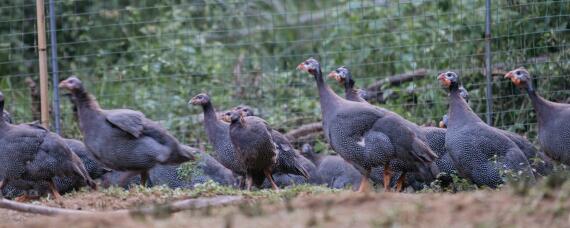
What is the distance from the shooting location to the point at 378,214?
19.5 feet

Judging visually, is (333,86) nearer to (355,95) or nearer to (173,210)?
(355,95)

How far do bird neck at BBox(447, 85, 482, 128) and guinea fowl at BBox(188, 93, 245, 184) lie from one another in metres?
2.18

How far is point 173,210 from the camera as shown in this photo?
6.62m

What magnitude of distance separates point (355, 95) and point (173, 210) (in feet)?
16.1

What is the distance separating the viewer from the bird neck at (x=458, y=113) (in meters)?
10.0

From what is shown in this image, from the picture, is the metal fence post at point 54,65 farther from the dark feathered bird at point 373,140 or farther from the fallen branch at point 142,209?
the fallen branch at point 142,209

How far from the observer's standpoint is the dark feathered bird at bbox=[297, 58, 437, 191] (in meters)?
9.62

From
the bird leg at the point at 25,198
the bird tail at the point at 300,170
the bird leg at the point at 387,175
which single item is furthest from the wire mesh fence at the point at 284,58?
the bird leg at the point at 25,198

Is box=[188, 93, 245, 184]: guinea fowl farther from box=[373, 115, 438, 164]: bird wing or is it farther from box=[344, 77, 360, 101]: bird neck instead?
box=[373, 115, 438, 164]: bird wing

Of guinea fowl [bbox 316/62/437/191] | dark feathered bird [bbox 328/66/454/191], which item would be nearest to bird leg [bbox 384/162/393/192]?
guinea fowl [bbox 316/62/437/191]

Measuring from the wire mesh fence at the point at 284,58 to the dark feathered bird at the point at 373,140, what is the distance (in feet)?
10.4

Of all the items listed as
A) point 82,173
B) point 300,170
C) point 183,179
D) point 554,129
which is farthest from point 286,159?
point 554,129

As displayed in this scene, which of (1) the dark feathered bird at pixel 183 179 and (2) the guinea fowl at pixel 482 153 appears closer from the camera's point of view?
(2) the guinea fowl at pixel 482 153

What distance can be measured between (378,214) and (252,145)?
14.8ft
